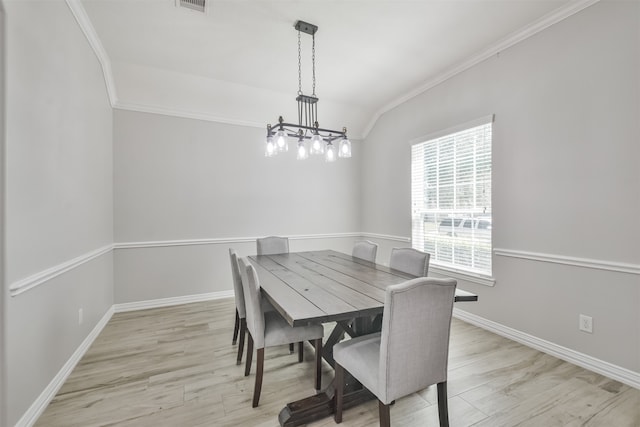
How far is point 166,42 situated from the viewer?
109 inches

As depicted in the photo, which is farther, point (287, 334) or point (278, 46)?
point (278, 46)

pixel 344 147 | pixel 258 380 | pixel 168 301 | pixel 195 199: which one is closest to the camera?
pixel 258 380

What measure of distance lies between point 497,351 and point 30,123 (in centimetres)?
383

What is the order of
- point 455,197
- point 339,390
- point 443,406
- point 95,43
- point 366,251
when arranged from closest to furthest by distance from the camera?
point 443,406
point 339,390
point 95,43
point 366,251
point 455,197

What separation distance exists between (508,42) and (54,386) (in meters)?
4.68

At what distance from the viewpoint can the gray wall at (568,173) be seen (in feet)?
6.63

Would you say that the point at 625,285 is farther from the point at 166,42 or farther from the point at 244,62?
the point at 166,42

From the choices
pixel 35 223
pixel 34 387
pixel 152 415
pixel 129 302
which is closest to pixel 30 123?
pixel 35 223

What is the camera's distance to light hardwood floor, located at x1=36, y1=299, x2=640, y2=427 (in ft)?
5.51

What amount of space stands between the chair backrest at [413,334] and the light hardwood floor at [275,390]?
0.48 meters

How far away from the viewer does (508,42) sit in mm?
2713

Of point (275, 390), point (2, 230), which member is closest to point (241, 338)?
point (275, 390)

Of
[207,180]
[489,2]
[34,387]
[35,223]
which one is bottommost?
[34,387]

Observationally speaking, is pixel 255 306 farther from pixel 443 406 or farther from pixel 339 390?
pixel 443 406
